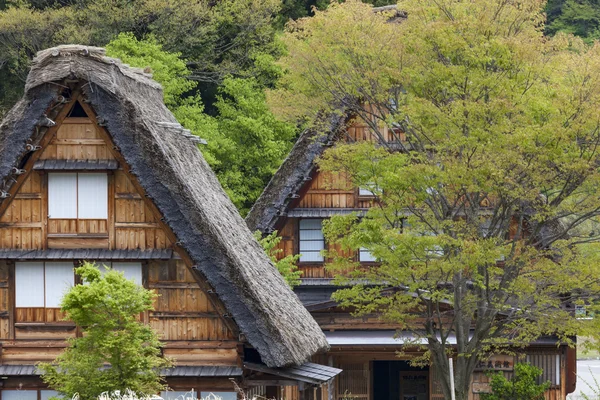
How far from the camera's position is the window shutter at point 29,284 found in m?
23.2

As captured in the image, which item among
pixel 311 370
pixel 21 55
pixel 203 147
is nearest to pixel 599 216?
pixel 311 370

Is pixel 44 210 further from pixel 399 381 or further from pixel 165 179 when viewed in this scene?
pixel 399 381

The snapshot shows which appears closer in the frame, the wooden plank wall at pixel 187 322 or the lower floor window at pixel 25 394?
the wooden plank wall at pixel 187 322

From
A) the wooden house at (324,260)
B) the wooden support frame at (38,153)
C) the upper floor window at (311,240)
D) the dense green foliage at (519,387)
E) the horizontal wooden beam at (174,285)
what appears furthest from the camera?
the upper floor window at (311,240)

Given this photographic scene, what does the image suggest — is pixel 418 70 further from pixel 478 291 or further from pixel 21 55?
pixel 21 55

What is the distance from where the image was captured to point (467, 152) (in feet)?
85.1

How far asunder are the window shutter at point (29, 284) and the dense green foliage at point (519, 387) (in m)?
13.7

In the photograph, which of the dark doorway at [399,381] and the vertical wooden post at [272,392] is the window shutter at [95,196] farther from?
the dark doorway at [399,381]

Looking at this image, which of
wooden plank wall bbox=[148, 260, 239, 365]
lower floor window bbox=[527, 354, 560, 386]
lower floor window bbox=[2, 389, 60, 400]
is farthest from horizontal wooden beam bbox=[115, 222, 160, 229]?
lower floor window bbox=[527, 354, 560, 386]

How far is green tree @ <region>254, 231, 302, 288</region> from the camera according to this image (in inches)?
1257

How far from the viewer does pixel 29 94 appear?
22844mm

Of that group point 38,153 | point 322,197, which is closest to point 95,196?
point 38,153

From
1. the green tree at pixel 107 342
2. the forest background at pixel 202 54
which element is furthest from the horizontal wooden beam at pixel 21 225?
→ the forest background at pixel 202 54

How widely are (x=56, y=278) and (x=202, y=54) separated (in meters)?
25.1
